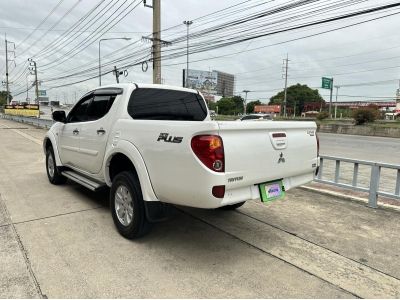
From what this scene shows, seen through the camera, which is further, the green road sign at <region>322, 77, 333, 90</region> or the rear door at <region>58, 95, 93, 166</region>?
the green road sign at <region>322, 77, 333, 90</region>

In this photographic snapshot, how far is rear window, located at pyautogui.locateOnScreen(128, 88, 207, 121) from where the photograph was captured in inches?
193

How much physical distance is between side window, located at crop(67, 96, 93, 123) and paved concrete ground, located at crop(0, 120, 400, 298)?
1.39 m

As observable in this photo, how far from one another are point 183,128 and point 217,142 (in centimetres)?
39

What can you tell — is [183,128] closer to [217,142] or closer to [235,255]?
[217,142]

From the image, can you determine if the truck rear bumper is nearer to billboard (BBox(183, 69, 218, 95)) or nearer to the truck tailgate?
the truck tailgate

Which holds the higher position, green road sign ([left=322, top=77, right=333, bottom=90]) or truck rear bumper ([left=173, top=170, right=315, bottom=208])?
green road sign ([left=322, top=77, right=333, bottom=90])

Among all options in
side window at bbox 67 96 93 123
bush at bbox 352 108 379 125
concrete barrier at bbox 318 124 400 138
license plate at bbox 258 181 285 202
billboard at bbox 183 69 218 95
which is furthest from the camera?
billboard at bbox 183 69 218 95

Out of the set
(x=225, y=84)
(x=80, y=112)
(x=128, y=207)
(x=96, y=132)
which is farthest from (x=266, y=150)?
(x=225, y=84)

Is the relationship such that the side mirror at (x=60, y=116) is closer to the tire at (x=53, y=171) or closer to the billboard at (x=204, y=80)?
the tire at (x=53, y=171)

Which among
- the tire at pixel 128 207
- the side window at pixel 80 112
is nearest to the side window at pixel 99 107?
the side window at pixel 80 112

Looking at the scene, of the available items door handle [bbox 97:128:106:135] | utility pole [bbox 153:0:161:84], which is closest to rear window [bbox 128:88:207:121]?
door handle [bbox 97:128:106:135]

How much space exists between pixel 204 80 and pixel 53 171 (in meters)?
70.0

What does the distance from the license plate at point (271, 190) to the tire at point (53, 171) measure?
14.8 feet

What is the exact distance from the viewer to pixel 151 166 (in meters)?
3.84
